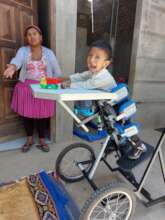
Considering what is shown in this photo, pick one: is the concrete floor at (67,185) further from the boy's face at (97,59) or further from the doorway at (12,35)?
the boy's face at (97,59)

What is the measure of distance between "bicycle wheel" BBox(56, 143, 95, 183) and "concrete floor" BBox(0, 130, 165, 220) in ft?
0.26

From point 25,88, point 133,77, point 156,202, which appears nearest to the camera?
point 156,202

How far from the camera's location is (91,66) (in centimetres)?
124

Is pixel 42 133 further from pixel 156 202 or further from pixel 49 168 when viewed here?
pixel 156 202

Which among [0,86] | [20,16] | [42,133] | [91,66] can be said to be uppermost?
[20,16]

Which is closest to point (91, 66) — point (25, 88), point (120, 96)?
point (120, 96)

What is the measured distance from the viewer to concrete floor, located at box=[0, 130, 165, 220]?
4.82 ft

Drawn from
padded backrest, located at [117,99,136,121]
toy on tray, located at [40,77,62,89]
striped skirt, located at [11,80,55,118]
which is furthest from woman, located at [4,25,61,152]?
padded backrest, located at [117,99,136,121]

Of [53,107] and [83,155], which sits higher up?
[53,107]

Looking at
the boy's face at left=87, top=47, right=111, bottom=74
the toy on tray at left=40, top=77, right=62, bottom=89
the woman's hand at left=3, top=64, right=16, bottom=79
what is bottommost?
the toy on tray at left=40, top=77, right=62, bottom=89

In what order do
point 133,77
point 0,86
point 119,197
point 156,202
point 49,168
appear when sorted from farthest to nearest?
point 133,77
point 0,86
point 49,168
point 156,202
point 119,197

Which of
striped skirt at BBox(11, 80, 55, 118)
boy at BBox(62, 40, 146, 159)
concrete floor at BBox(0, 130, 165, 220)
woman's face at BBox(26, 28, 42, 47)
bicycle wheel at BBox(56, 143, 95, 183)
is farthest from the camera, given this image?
striped skirt at BBox(11, 80, 55, 118)

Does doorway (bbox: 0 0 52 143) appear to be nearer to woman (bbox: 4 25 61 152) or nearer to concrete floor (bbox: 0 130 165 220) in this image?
woman (bbox: 4 25 61 152)

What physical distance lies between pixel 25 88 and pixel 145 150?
1.35 metres
